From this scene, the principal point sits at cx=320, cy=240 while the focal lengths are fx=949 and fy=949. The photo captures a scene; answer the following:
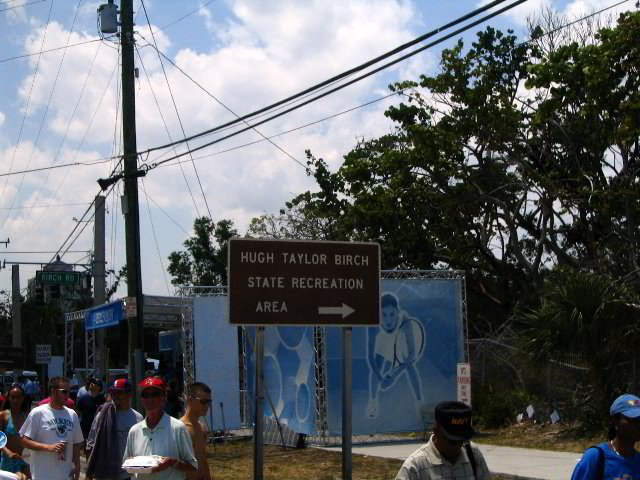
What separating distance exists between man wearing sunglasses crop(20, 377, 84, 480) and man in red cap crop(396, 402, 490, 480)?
529 centimetres

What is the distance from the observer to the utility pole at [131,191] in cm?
1908

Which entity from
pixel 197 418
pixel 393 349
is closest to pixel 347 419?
pixel 197 418

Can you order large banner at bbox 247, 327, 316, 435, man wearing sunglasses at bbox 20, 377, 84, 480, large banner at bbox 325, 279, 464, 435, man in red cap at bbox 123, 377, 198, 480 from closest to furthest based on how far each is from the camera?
man in red cap at bbox 123, 377, 198, 480 < man wearing sunglasses at bbox 20, 377, 84, 480 < large banner at bbox 247, 327, 316, 435 < large banner at bbox 325, 279, 464, 435

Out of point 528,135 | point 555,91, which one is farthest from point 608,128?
point 555,91

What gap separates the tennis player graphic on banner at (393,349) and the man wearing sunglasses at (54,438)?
38.6 feet

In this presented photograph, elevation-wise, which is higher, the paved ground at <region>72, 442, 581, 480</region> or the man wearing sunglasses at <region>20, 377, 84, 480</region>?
the man wearing sunglasses at <region>20, 377, 84, 480</region>

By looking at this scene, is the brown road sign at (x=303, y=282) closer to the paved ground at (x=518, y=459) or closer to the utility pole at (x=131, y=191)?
the paved ground at (x=518, y=459)

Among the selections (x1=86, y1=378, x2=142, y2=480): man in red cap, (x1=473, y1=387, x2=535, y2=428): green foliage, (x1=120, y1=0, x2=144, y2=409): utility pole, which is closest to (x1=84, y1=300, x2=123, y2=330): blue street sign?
(x1=120, y1=0, x2=144, y2=409): utility pole

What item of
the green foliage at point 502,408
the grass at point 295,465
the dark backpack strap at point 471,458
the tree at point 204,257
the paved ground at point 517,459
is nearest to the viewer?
the dark backpack strap at point 471,458

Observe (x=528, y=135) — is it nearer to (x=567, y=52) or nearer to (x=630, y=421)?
(x=567, y=52)

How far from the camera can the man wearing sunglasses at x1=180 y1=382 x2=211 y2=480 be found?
7773 millimetres

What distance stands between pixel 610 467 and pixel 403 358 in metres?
16.0

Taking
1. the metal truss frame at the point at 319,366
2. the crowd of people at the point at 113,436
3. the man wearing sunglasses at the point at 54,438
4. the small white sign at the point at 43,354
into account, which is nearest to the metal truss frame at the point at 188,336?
the metal truss frame at the point at 319,366

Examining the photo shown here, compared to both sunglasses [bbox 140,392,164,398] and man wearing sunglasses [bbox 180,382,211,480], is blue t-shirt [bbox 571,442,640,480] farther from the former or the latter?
man wearing sunglasses [bbox 180,382,211,480]
